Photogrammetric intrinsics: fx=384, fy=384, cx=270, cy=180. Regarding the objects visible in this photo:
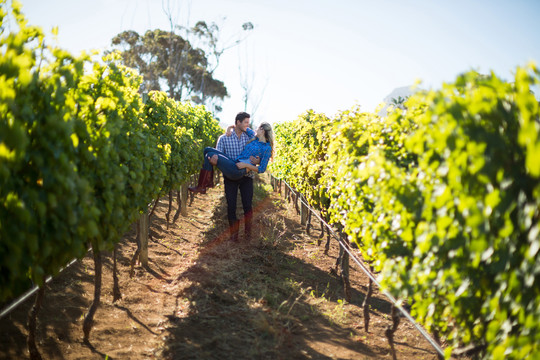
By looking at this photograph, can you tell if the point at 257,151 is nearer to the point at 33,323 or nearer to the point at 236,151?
the point at 236,151

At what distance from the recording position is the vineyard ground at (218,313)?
3744mm

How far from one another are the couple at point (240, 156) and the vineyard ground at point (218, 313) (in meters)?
1.04

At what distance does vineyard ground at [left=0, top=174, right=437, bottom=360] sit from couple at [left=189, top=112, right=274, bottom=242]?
1.04 m

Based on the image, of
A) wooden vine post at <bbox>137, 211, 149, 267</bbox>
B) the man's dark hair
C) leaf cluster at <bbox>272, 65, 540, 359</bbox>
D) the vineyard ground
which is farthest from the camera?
the man's dark hair

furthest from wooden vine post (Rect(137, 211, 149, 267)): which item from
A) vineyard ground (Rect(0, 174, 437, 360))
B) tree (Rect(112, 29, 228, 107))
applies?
tree (Rect(112, 29, 228, 107))

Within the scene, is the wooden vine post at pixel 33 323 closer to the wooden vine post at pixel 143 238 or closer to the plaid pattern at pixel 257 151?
the wooden vine post at pixel 143 238

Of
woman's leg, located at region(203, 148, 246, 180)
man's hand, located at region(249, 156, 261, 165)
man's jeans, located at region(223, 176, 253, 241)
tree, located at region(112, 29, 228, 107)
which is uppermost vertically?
tree, located at region(112, 29, 228, 107)

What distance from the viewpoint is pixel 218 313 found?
14.5 ft

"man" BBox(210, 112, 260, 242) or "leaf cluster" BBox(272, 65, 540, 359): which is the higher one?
"man" BBox(210, 112, 260, 242)

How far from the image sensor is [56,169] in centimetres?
235

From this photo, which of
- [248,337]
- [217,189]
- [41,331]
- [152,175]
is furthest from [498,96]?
[217,189]

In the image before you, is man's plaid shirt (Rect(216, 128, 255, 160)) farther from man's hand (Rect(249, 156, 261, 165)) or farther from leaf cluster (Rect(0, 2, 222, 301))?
leaf cluster (Rect(0, 2, 222, 301))

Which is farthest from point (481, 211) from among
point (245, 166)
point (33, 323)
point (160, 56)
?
point (160, 56)

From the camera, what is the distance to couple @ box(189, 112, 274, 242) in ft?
20.6
